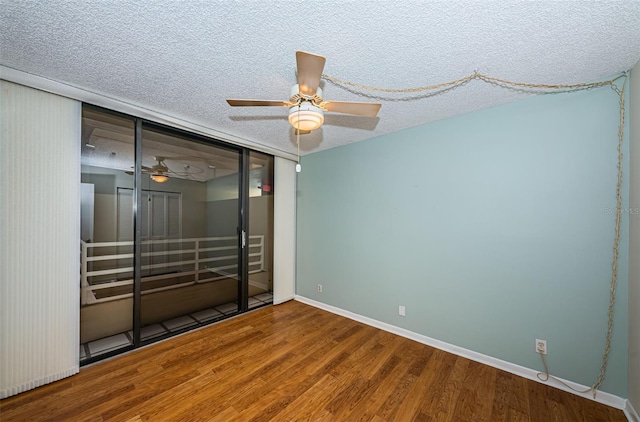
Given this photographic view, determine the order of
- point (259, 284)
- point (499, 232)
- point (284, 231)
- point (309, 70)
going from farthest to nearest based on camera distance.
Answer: point (284, 231) → point (259, 284) → point (499, 232) → point (309, 70)

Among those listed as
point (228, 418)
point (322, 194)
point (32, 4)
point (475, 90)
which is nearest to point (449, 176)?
point (475, 90)

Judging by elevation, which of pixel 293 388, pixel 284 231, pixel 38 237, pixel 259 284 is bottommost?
pixel 293 388

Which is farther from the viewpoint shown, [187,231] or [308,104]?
[187,231]

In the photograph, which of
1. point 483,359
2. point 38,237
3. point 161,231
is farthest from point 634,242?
point 38,237

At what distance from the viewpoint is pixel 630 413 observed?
167cm

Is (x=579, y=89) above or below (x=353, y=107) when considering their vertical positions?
above

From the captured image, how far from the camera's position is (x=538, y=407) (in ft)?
5.89

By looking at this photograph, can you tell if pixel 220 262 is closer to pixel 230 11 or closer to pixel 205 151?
pixel 205 151

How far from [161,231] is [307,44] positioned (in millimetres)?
2505

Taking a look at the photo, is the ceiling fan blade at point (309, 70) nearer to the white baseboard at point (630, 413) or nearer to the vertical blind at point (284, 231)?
the vertical blind at point (284, 231)

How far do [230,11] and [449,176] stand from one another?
244 cm

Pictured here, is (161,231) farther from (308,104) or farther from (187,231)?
(308,104)

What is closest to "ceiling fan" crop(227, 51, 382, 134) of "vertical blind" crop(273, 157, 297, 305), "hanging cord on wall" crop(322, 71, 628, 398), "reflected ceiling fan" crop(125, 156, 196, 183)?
"hanging cord on wall" crop(322, 71, 628, 398)

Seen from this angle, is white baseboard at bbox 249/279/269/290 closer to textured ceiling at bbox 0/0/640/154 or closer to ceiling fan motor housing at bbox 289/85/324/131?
textured ceiling at bbox 0/0/640/154
